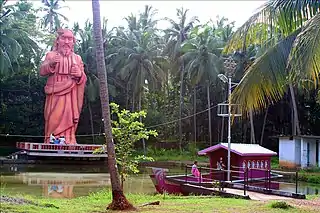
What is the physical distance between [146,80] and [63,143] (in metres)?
10.6

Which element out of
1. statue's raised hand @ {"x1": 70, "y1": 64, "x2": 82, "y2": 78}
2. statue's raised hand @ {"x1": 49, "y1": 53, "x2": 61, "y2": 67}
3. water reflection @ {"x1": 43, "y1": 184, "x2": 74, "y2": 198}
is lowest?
water reflection @ {"x1": 43, "y1": 184, "x2": 74, "y2": 198}

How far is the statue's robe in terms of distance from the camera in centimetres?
3391

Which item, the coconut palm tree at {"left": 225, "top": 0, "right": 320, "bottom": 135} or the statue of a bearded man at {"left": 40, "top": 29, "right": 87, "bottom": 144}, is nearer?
the coconut palm tree at {"left": 225, "top": 0, "right": 320, "bottom": 135}

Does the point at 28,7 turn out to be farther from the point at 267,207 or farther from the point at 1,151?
the point at 267,207

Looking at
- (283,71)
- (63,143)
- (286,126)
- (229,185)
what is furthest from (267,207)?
(286,126)

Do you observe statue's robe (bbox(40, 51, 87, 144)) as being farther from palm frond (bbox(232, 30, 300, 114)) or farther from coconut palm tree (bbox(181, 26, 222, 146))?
palm frond (bbox(232, 30, 300, 114))

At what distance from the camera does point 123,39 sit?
1613 inches

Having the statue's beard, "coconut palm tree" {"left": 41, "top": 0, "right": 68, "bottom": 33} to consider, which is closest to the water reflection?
the statue's beard

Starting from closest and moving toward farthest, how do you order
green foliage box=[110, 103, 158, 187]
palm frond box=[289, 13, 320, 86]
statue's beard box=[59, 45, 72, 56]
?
palm frond box=[289, 13, 320, 86], green foliage box=[110, 103, 158, 187], statue's beard box=[59, 45, 72, 56]

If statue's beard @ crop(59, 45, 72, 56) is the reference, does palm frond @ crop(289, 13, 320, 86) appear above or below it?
below

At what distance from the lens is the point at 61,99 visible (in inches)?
1353

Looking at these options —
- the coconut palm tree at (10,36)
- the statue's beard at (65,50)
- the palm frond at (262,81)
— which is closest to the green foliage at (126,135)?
the palm frond at (262,81)

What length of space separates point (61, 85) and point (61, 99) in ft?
3.50

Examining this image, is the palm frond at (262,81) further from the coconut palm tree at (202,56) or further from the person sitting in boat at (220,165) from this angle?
the coconut palm tree at (202,56)
